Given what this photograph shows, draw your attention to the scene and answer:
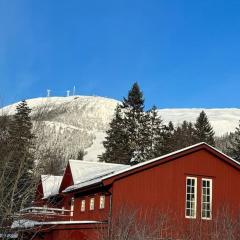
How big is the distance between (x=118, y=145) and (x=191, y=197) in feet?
99.0

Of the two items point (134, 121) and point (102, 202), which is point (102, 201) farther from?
point (134, 121)

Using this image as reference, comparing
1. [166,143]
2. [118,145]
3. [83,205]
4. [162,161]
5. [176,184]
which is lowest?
[83,205]

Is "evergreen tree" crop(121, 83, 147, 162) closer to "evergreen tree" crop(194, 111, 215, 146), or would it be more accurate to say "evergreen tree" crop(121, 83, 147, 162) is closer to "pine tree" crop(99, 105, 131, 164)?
"pine tree" crop(99, 105, 131, 164)

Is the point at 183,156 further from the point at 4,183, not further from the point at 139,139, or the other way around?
the point at 139,139

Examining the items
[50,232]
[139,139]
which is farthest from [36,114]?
[139,139]

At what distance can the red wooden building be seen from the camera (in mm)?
25797

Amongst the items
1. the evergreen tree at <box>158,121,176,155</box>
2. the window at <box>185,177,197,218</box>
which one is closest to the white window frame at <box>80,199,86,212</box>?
the window at <box>185,177,197,218</box>

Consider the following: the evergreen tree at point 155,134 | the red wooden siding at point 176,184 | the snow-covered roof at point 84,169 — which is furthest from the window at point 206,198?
the evergreen tree at point 155,134

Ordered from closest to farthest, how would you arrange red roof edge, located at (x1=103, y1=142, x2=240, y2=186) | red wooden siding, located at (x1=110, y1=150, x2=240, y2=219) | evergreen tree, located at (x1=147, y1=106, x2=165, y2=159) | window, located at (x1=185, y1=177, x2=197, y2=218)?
1. red roof edge, located at (x1=103, y1=142, x2=240, y2=186)
2. red wooden siding, located at (x1=110, y1=150, x2=240, y2=219)
3. window, located at (x1=185, y1=177, x2=197, y2=218)
4. evergreen tree, located at (x1=147, y1=106, x2=165, y2=159)

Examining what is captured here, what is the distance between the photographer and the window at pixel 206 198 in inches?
1090

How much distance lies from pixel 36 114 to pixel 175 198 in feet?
56.4

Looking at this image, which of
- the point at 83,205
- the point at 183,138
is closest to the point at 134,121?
the point at 183,138

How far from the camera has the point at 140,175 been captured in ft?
88.9

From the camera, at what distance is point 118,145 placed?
57.8 metres
